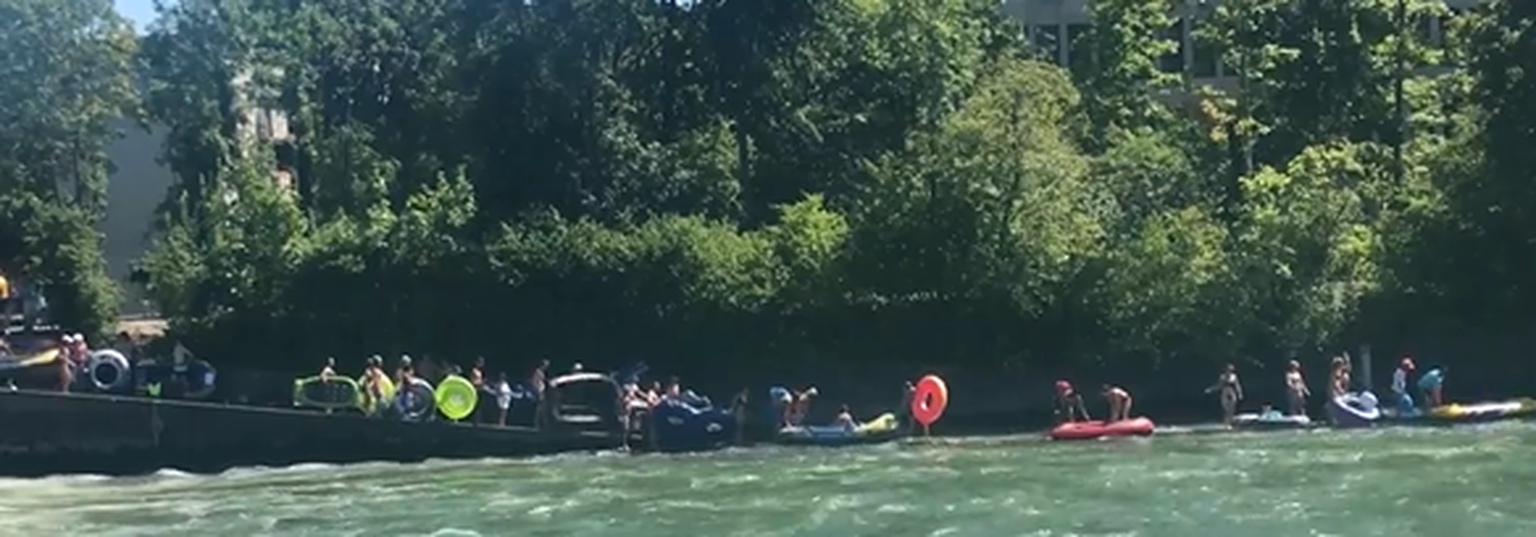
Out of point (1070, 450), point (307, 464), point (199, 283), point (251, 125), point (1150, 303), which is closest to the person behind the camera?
point (1070, 450)

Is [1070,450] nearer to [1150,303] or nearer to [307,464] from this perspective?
[1150,303]

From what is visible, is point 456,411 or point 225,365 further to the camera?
point 225,365

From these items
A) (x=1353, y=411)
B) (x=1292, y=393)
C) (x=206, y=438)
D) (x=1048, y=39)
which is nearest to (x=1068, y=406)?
(x=1292, y=393)

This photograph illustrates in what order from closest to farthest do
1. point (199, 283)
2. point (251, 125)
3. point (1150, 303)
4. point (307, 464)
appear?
point (307, 464)
point (1150, 303)
point (199, 283)
point (251, 125)

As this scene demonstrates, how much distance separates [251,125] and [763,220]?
72.0 feet

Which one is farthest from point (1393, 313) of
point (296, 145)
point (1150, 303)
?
point (296, 145)

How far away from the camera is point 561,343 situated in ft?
169

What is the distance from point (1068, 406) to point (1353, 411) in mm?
5247

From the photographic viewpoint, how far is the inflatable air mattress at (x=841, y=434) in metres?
42.4

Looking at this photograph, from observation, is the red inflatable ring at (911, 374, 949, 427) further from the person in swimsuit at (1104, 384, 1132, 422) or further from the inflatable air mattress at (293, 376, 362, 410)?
the inflatable air mattress at (293, 376, 362, 410)

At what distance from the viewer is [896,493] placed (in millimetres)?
33469

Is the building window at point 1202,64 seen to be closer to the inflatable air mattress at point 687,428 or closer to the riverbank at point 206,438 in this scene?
the inflatable air mattress at point 687,428

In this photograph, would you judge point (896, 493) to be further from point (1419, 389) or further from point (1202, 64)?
point (1202, 64)

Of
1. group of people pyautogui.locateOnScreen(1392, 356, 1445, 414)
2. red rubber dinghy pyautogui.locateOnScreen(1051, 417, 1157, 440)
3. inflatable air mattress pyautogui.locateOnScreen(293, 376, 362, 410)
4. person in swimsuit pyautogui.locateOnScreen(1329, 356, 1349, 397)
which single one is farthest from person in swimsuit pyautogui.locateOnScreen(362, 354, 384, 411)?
group of people pyautogui.locateOnScreen(1392, 356, 1445, 414)
